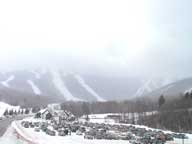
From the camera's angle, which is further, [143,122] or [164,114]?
[143,122]

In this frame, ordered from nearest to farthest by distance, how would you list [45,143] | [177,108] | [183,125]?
[45,143]
[183,125]
[177,108]

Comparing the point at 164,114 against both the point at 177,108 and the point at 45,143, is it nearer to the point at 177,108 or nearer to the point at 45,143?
the point at 177,108

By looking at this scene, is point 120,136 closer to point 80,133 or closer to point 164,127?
point 80,133

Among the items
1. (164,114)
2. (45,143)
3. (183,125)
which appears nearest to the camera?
→ (45,143)

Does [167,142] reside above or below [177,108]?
below

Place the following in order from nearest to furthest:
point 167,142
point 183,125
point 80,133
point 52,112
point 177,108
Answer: point 167,142, point 80,133, point 183,125, point 177,108, point 52,112

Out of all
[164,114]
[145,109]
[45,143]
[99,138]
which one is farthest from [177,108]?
[45,143]

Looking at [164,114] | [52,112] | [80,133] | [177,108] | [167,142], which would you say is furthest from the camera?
[52,112]

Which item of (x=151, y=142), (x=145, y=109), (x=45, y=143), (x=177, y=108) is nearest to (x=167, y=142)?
(x=151, y=142)

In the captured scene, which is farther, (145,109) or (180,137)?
(145,109)
